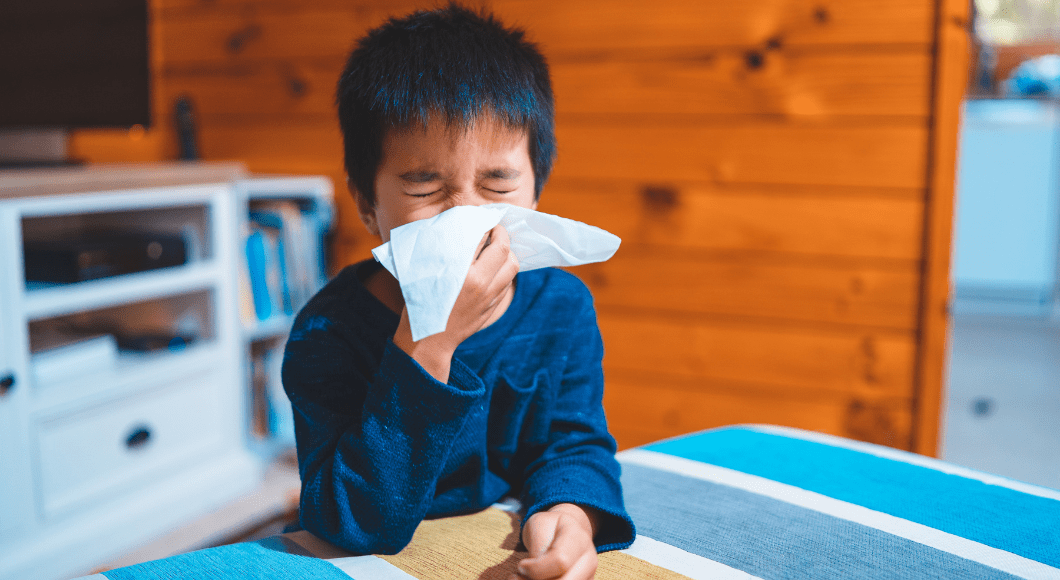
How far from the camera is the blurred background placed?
1536 millimetres

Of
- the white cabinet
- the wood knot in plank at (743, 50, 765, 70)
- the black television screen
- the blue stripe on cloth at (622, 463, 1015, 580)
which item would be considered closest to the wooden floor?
the white cabinet

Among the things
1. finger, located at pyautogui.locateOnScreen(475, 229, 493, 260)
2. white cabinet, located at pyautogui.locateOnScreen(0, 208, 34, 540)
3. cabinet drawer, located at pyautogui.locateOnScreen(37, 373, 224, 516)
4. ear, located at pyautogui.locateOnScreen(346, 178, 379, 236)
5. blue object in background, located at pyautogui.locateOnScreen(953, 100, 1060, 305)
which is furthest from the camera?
blue object in background, located at pyautogui.locateOnScreen(953, 100, 1060, 305)

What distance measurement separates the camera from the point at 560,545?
0.54m

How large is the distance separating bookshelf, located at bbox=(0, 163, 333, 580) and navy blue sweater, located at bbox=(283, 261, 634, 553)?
3.14 ft

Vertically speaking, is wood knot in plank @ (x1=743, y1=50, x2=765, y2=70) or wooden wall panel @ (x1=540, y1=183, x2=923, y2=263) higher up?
wood knot in plank @ (x1=743, y1=50, x2=765, y2=70)

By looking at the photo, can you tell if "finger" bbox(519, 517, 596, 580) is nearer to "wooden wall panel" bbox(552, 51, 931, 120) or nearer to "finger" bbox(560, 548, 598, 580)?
"finger" bbox(560, 548, 598, 580)

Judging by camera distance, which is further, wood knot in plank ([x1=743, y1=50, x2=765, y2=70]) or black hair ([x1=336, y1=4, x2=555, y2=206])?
wood knot in plank ([x1=743, y1=50, x2=765, y2=70])

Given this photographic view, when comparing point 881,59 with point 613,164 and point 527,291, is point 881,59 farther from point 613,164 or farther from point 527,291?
point 527,291

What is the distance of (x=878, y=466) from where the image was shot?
757 millimetres

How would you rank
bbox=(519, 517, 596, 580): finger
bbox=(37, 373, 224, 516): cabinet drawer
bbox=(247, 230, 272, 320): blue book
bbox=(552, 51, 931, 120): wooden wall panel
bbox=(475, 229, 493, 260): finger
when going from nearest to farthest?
1. bbox=(519, 517, 596, 580): finger
2. bbox=(475, 229, 493, 260): finger
3. bbox=(37, 373, 224, 516): cabinet drawer
4. bbox=(552, 51, 931, 120): wooden wall panel
5. bbox=(247, 230, 272, 320): blue book

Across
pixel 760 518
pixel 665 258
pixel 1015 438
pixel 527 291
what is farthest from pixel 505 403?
pixel 1015 438

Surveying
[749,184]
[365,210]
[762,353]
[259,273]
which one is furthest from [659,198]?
[365,210]

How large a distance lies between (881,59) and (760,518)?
1.20m

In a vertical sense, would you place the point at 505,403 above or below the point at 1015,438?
above
